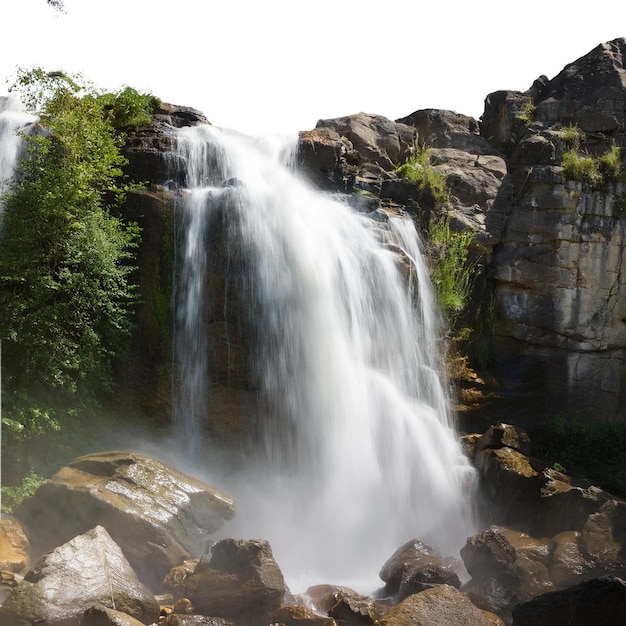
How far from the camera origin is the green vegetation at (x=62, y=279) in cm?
949

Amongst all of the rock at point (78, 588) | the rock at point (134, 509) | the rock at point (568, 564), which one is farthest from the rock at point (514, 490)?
the rock at point (78, 588)

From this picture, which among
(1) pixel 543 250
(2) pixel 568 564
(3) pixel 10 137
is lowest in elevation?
(2) pixel 568 564

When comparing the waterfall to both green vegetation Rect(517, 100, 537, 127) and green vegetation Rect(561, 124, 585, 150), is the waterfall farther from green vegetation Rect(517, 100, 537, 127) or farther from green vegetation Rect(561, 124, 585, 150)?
green vegetation Rect(517, 100, 537, 127)

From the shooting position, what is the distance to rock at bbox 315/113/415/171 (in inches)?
600

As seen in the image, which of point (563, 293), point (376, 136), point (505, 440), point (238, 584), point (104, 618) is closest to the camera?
point (104, 618)

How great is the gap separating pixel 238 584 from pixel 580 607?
3.41 metres

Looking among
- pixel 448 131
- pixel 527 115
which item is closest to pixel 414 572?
pixel 527 115

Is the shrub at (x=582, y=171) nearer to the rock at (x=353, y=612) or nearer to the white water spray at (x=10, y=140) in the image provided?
the rock at (x=353, y=612)

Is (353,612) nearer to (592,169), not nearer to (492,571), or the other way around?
(492,571)

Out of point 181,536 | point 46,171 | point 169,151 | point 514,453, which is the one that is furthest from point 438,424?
point 46,171

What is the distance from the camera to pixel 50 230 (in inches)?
386

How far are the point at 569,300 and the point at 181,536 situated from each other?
928 centimetres

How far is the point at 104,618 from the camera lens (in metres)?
5.88

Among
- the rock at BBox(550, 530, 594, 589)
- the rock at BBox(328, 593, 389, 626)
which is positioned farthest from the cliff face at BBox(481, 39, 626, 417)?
the rock at BBox(328, 593, 389, 626)
